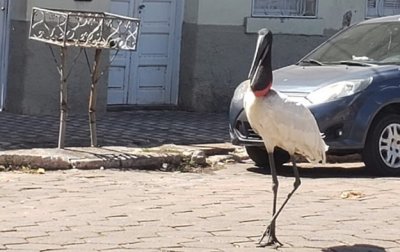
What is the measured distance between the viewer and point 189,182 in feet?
34.0

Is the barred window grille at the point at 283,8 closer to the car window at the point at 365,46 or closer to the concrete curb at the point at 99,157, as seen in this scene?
the car window at the point at 365,46

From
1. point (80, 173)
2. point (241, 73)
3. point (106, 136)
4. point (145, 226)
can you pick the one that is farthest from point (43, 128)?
point (145, 226)

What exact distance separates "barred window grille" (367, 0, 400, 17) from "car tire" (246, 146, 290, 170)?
578 centimetres

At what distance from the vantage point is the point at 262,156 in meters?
11.4

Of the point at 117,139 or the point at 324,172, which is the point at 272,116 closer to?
the point at 324,172

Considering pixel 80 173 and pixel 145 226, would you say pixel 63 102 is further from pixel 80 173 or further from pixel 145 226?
pixel 145 226

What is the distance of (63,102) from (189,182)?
5.55ft

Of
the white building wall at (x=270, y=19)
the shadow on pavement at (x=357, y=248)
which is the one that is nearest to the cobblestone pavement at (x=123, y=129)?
the white building wall at (x=270, y=19)

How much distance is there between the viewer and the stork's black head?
289 inches

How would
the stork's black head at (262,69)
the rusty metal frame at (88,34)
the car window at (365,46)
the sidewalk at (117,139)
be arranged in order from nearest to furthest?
the stork's black head at (262,69)
the sidewalk at (117,139)
the rusty metal frame at (88,34)
the car window at (365,46)

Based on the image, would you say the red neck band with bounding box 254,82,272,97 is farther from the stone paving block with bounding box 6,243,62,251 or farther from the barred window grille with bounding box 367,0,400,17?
the barred window grille with bounding box 367,0,400,17

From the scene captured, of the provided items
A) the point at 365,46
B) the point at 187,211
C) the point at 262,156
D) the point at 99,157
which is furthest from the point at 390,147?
the point at 187,211

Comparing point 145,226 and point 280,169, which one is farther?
point 280,169

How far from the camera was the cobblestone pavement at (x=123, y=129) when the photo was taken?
12.1 m
